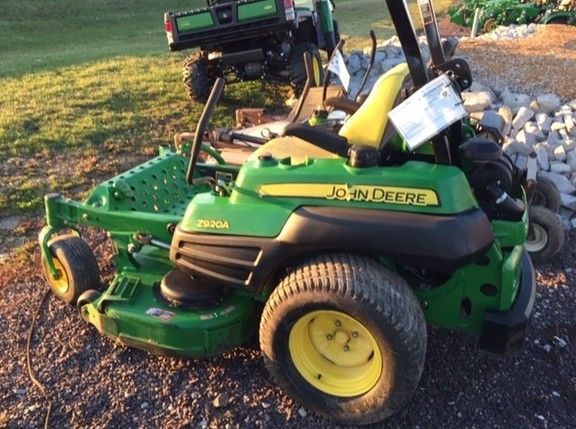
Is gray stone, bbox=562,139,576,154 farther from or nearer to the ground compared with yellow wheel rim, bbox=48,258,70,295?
nearer to the ground

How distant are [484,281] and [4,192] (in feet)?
14.5

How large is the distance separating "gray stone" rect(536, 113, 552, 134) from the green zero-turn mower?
2.75 metres

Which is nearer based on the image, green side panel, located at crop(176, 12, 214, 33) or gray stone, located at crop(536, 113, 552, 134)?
gray stone, located at crop(536, 113, 552, 134)

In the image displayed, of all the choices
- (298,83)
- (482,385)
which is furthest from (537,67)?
(482,385)

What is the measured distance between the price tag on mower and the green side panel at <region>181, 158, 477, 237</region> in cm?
18

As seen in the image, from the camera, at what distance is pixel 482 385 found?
303cm

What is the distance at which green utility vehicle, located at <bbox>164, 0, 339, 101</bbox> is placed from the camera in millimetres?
8227

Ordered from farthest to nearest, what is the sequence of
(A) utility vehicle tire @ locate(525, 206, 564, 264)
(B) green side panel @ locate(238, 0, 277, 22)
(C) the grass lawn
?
(B) green side panel @ locate(238, 0, 277, 22) < (C) the grass lawn < (A) utility vehicle tire @ locate(525, 206, 564, 264)

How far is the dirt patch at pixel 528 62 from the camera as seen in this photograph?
6941 mm

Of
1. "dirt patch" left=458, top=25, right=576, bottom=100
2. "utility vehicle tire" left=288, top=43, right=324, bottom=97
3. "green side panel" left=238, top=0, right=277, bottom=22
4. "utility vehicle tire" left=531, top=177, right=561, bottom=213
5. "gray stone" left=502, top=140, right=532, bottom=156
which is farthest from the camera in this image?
"utility vehicle tire" left=288, top=43, right=324, bottom=97

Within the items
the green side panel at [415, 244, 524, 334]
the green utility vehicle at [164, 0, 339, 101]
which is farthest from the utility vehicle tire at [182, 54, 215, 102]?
the green side panel at [415, 244, 524, 334]

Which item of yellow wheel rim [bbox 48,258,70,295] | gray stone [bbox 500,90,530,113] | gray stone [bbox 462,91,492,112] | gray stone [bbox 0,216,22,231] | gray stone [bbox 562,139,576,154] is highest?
yellow wheel rim [bbox 48,258,70,295]

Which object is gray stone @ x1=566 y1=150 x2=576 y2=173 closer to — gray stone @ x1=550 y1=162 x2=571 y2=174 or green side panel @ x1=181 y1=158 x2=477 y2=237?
gray stone @ x1=550 y1=162 x2=571 y2=174

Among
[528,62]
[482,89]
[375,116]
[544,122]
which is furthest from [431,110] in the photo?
[528,62]
